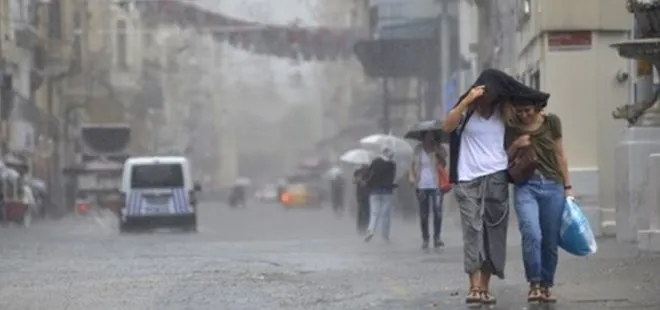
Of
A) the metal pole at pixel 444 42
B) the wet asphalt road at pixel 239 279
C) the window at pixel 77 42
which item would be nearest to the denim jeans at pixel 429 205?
the wet asphalt road at pixel 239 279

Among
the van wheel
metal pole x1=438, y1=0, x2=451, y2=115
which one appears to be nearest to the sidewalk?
the van wheel

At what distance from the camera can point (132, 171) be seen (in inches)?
1612

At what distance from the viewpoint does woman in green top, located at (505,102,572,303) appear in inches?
472

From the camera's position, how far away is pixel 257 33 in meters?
58.4

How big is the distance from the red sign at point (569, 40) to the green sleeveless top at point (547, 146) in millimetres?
13149

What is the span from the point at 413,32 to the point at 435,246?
34380 mm

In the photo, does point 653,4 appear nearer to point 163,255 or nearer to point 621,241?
point 621,241

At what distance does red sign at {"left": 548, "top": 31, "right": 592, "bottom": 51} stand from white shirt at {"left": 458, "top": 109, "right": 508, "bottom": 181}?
43.4 feet

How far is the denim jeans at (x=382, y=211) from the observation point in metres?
26.9

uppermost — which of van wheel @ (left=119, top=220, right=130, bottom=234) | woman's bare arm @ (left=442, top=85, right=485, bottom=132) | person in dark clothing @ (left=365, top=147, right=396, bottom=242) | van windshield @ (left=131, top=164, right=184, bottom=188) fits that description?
woman's bare arm @ (left=442, top=85, right=485, bottom=132)

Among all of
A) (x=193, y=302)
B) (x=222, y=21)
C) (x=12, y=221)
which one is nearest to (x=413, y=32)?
(x=222, y=21)

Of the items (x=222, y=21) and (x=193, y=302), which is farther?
(x=222, y=21)

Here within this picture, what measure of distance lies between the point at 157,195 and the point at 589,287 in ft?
90.2

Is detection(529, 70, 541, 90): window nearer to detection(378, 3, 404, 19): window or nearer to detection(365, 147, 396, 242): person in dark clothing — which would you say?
detection(365, 147, 396, 242): person in dark clothing
